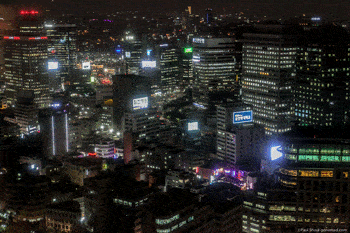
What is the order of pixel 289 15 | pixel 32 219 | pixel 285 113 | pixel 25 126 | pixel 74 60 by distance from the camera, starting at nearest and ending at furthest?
pixel 32 219 < pixel 289 15 < pixel 285 113 < pixel 25 126 < pixel 74 60

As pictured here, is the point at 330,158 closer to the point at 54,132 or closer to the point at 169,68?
the point at 54,132

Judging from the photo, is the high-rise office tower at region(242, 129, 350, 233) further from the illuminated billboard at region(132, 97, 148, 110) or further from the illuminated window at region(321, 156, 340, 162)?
the illuminated billboard at region(132, 97, 148, 110)

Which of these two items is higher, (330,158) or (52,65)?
(52,65)

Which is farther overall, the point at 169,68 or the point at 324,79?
the point at 169,68

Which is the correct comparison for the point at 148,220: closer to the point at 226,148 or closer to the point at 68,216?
the point at 68,216

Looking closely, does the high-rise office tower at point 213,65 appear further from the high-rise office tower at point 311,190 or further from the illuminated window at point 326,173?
the illuminated window at point 326,173

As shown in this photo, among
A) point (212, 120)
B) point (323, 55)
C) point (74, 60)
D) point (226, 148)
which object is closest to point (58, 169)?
point (226, 148)

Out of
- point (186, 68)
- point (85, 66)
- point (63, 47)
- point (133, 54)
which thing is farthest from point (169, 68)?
point (63, 47)
